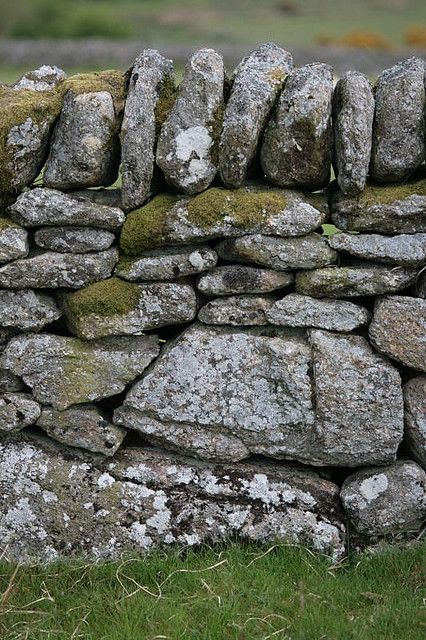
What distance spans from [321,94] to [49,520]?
3.19 metres

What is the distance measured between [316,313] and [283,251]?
0.44 meters

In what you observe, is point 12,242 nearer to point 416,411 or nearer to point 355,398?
point 355,398

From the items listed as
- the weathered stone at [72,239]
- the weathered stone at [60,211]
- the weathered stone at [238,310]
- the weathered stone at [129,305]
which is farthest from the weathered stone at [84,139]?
the weathered stone at [238,310]

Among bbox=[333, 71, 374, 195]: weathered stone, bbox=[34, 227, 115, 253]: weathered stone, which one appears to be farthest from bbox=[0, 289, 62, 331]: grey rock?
bbox=[333, 71, 374, 195]: weathered stone

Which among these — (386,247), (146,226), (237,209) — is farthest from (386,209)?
(146,226)

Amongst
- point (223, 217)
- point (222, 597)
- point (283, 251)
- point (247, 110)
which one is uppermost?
point (247, 110)

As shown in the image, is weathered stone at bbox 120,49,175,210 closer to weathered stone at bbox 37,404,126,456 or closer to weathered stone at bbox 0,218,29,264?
weathered stone at bbox 0,218,29,264

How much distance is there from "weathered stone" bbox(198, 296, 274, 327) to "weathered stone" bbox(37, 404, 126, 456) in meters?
0.97

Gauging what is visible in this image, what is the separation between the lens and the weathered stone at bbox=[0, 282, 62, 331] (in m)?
5.68

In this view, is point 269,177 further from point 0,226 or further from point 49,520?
point 49,520

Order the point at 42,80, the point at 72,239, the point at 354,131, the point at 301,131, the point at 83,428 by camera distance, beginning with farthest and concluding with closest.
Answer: the point at 42,80
the point at 83,428
the point at 72,239
the point at 301,131
the point at 354,131

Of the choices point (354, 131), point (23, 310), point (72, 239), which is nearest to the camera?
point (354, 131)

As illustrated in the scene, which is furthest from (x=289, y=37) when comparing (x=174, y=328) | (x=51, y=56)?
(x=174, y=328)

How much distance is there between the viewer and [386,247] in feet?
17.8
